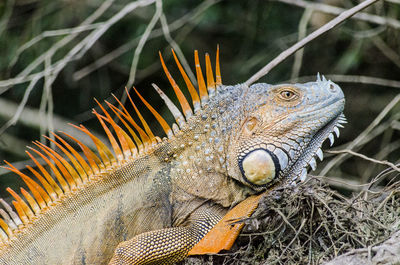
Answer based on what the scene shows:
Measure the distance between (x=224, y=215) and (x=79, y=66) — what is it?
195 inches

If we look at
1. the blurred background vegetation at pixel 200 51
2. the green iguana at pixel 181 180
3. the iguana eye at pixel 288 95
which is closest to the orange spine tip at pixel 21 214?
the green iguana at pixel 181 180

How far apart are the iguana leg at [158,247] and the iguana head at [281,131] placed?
53cm

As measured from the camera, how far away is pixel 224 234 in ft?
11.3

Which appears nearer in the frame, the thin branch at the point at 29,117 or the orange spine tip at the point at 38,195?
the orange spine tip at the point at 38,195

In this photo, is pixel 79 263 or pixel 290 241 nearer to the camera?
pixel 290 241

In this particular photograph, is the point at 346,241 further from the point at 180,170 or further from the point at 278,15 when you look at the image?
the point at 278,15

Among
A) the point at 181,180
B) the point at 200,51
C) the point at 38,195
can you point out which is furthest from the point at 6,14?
the point at 181,180


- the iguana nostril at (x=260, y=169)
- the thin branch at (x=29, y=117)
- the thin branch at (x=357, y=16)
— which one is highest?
the thin branch at (x=29, y=117)

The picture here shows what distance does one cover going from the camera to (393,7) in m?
6.39

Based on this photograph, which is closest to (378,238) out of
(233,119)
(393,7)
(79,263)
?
(233,119)

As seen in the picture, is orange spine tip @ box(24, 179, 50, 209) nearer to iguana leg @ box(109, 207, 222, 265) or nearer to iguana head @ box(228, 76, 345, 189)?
iguana leg @ box(109, 207, 222, 265)

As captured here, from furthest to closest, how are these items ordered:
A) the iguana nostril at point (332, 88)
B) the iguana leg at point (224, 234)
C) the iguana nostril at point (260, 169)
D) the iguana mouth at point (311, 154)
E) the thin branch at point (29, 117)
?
the thin branch at point (29, 117), the iguana nostril at point (332, 88), the iguana mouth at point (311, 154), the iguana nostril at point (260, 169), the iguana leg at point (224, 234)

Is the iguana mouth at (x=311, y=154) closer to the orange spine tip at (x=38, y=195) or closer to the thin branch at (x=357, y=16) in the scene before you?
the orange spine tip at (x=38, y=195)

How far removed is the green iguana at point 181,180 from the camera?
12.0 feet
